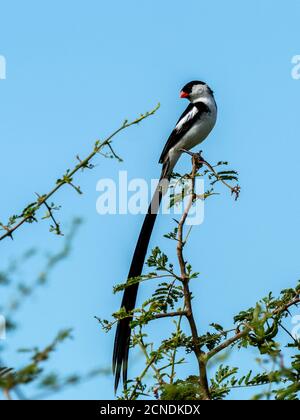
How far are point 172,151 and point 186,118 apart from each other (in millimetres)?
306

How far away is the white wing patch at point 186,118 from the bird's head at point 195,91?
12.1 inches

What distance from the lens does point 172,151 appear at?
189 inches

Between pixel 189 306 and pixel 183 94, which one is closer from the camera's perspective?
pixel 189 306

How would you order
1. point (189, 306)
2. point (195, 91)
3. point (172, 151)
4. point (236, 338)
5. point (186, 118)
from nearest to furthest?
1. point (236, 338)
2. point (189, 306)
3. point (172, 151)
4. point (186, 118)
5. point (195, 91)

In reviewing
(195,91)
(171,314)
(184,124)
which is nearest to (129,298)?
(171,314)

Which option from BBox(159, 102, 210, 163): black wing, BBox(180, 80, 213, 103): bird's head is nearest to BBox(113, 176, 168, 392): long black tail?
BBox(159, 102, 210, 163): black wing

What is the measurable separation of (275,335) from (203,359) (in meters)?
0.33

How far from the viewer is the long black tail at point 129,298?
3.44m

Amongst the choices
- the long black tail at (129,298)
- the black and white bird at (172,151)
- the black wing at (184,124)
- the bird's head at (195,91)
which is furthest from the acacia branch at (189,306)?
the bird's head at (195,91)

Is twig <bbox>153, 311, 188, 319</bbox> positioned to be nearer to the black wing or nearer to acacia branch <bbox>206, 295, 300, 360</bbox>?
acacia branch <bbox>206, 295, 300, 360</bbox>

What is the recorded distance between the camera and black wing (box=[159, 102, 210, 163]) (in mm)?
4820

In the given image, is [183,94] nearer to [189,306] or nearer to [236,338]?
[189,306]
